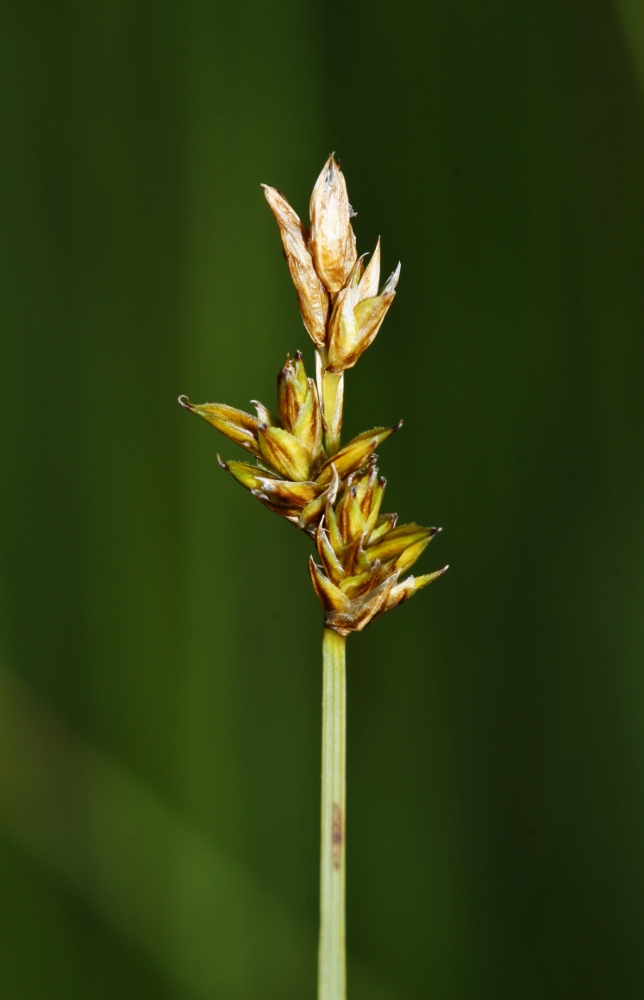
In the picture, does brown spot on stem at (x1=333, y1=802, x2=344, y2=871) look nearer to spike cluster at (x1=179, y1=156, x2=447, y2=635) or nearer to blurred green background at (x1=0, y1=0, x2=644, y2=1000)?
spike cluster at (x1=179, y1=156, x2=447, y2=635)

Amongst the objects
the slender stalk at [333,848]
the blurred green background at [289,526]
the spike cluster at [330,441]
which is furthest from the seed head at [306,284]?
the blurred green background at [289,526]

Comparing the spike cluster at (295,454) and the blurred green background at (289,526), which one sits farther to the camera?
the blurred green background at (289,526)

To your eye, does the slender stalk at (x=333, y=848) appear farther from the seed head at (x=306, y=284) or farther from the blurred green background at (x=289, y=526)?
the blurred green background at (x=289, y=526)

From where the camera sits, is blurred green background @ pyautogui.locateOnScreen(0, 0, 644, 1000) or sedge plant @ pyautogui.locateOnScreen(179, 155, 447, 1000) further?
blurred green background @ pyautogui.locateOnScreen(0, 0, 644, 1000)

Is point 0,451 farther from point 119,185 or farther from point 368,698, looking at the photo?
point 368,698

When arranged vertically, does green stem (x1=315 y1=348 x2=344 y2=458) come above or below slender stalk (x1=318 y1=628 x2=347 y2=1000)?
above

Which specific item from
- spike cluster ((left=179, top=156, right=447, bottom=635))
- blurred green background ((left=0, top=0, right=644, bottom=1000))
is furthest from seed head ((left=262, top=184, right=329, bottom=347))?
blurred green background ((left=0, top=0, right=644, bottom=1000))
